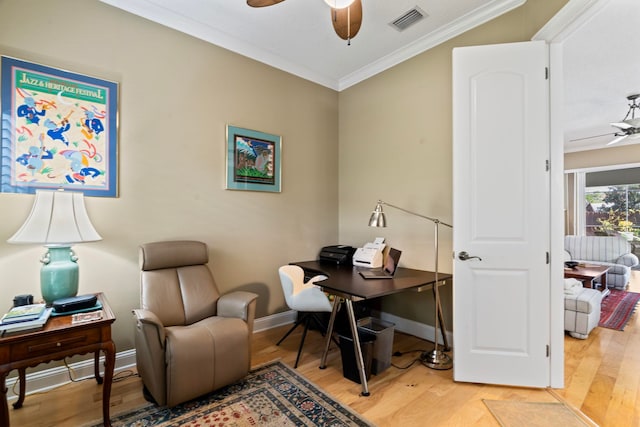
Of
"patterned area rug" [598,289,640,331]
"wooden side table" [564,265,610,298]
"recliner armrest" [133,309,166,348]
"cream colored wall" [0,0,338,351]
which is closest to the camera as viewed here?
"recliner armrest" [133,309,166,348]

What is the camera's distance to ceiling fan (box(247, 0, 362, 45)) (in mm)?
1823

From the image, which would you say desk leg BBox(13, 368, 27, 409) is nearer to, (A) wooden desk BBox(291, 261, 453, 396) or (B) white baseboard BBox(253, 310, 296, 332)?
(B) white baseboard BBox(253, 310, 296, 332)

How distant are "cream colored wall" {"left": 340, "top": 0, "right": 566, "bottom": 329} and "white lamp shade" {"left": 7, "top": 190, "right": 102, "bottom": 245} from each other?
2.63 metres

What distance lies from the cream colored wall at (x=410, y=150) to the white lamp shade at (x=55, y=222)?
8.63 feet

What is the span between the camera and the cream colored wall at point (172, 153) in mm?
2125

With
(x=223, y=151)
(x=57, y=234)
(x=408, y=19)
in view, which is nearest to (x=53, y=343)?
(x=57, y=234)

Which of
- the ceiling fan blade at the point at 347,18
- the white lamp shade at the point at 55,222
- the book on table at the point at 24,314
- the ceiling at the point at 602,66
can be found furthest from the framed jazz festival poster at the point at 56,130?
the ceiling at the point at 602,66

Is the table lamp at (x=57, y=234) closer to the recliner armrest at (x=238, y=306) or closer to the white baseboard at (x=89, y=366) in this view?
the white baseboard at (x=89, y=366)

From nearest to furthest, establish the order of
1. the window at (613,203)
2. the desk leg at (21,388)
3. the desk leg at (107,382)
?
the desk leg at (107,382) → the desk leg at (21,388) → the window at (613,203)

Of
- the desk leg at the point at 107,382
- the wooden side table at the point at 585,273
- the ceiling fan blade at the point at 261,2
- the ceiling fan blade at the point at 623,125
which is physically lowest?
the desk leg at the point at 107,382

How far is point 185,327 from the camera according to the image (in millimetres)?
2055

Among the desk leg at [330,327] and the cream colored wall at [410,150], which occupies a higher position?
the cream colored wall at [410,150]

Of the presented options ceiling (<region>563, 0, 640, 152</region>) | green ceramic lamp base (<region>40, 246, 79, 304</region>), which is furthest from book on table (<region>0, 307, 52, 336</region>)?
ceiling (<region>563, 0, 640, 152</region>)

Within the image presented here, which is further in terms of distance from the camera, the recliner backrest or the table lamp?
the recliner backrest
